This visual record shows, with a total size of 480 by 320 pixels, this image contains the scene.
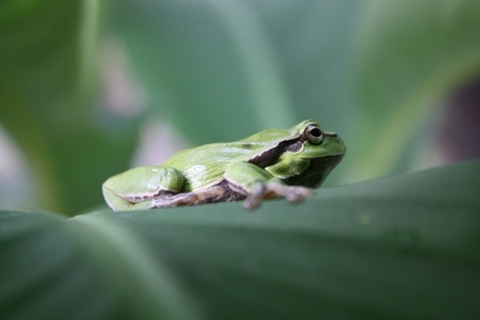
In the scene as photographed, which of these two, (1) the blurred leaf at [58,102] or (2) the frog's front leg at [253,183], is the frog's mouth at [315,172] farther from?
(1) the blurred leaf at [58,102]

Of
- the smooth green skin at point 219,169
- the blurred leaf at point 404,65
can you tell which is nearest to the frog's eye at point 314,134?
the smooth green skin at point 219,169

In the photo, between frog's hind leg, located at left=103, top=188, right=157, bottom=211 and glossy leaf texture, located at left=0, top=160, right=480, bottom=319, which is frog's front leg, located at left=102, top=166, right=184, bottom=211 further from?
glossy leaf texture, located at left=0, top=160, right=480, bottom=319

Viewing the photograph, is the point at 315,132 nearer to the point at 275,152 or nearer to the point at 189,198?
the point at 275,152

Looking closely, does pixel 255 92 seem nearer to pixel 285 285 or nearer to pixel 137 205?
pixel 137 205

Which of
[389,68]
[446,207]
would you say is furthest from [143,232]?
[389,68]

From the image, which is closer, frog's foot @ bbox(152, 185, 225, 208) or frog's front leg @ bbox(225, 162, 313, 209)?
frog's front leg @ bbox(225, 162, 313, 209)

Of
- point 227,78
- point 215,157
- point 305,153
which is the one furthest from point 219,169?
point 227,78

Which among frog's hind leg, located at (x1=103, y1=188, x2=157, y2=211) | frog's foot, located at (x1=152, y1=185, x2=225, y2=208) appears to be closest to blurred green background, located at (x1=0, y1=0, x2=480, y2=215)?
frog's hind leg, located at (x1=103, y1=188, x2=157, y2=211)
